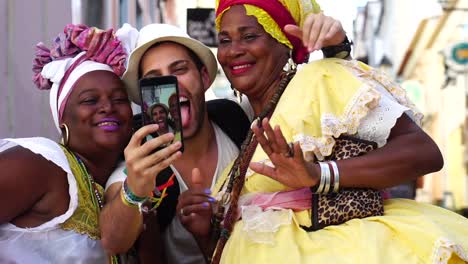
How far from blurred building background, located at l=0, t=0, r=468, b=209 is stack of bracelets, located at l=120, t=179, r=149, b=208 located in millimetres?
1114

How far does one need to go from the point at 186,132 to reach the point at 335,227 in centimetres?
109

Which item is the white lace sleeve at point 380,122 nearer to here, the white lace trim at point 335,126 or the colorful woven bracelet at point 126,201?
the white lace trim at point 335,126

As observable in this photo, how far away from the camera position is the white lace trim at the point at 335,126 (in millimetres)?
2951

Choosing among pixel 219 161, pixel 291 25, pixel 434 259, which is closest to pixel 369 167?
pixel 434 259

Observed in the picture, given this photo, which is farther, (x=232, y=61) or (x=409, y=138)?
(x=232, y=61)

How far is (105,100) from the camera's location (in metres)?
3.56

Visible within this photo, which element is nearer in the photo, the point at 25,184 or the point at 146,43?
the point at 25,184

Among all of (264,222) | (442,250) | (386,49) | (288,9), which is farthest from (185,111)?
(386,49)

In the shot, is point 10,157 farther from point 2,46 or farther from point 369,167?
point 2,46

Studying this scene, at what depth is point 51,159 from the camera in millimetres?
3209

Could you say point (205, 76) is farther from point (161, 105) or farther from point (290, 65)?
point (161, 105)

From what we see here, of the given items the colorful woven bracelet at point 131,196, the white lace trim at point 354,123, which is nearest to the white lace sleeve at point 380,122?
the white lace trim at point 354,123

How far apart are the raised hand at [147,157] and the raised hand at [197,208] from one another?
0.36 meters

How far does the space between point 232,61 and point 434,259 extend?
4.17ft
